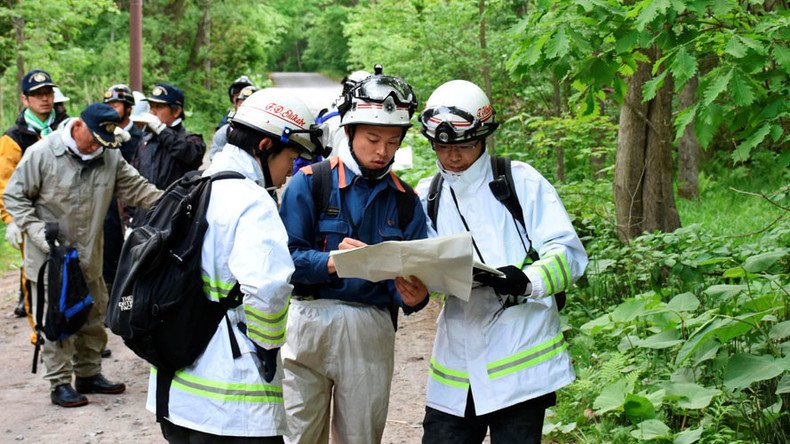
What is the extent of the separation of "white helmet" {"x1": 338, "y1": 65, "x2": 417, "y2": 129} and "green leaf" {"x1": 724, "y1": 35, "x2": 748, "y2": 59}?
143 centimetres

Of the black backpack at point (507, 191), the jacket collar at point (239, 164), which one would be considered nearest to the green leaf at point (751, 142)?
the black backpack at point (507, 191)

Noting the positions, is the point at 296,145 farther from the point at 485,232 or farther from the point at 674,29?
the point at 674,29

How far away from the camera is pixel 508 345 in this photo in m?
3.70

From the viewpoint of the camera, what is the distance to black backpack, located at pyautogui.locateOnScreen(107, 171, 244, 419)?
3.25m

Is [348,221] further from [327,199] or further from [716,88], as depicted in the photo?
[716,88]

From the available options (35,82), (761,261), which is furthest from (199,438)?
(35,82)

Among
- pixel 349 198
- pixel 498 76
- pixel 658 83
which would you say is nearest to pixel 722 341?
pixel 658 83

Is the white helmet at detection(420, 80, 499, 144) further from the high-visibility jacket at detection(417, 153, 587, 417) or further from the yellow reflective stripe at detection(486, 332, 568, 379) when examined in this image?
the yellow reflective stripe at detection(486, 332, 568, 379)

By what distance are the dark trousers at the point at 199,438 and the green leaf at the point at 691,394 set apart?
7.96 ft

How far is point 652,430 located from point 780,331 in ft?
2.72

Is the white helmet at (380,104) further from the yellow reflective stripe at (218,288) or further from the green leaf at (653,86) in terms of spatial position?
the green leaf at (653,86)

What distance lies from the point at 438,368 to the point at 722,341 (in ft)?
5.16

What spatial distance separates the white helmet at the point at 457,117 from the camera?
3754 millimetres

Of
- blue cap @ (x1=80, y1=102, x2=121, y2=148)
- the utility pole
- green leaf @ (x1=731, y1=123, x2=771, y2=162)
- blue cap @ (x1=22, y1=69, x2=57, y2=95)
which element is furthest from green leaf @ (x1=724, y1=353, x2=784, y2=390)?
the utility pole
